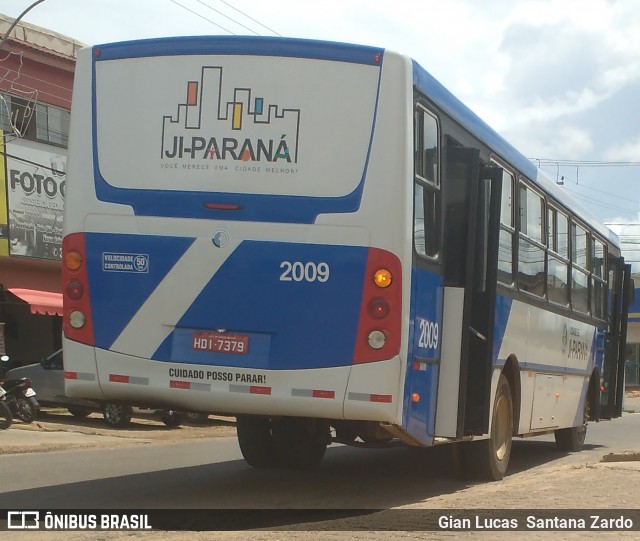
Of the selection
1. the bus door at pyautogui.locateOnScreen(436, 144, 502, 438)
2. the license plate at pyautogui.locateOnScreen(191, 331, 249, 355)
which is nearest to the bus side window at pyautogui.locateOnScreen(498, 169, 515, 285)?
the bus door at pyautogui.locateOnScreen(436, 144, 502, 438)

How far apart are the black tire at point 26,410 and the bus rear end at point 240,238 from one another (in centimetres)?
1066

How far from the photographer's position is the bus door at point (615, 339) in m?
17.8

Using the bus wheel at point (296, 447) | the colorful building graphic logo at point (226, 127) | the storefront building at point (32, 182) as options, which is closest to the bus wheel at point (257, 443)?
the bus wheel at point (296, 447)

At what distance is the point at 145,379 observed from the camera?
28.5 ft

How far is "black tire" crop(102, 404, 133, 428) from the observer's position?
66.3ft

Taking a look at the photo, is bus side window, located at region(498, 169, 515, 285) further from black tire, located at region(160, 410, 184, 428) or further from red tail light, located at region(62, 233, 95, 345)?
black tire, located at region(160, 410, 184, 428)

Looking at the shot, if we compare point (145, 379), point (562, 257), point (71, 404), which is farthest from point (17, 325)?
point (145, 379)

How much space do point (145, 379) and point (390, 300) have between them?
1.98m

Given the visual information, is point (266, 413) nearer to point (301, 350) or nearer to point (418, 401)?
point (301, 350)

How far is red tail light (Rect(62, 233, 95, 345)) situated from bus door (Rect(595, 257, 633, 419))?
420 inches

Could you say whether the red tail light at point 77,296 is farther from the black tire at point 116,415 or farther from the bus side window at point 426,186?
the black tire at point 116,415

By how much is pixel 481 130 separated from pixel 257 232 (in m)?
3.16

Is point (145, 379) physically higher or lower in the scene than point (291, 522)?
higher

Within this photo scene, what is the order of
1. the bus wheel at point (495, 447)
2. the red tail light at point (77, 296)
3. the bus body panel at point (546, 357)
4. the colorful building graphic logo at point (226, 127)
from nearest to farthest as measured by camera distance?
the colorful building graphic logo at point (226, 127) < the red tail light at point (77, 296) < the bus wheel at point (495, 447) < the bus body panel at point (546, 357)
